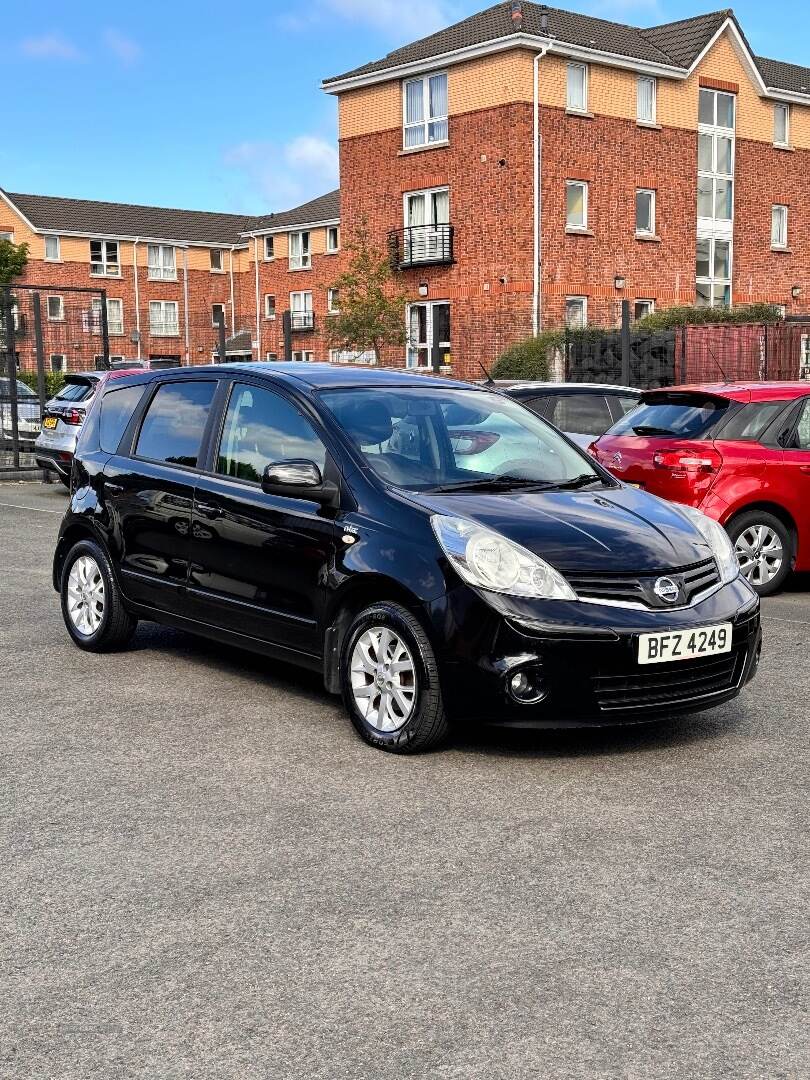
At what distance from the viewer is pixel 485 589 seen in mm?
5520

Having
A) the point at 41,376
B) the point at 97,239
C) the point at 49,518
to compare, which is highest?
the point at 97,239

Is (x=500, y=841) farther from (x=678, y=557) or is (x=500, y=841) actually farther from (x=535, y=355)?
(x=535, y=355)

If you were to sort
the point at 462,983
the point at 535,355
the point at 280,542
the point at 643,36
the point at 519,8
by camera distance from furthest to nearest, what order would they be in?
the point at 643,36, the point at 519,8, the point at 535,355, the point at 280,542, the point at 462,983

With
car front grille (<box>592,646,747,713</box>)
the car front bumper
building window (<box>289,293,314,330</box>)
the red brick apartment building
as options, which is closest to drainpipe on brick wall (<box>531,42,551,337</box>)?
the red brick apartment building

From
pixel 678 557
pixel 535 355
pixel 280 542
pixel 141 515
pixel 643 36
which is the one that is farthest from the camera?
pixel 643 36

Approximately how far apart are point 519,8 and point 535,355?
36.6ft

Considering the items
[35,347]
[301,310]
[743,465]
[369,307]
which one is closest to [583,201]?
[369,307]

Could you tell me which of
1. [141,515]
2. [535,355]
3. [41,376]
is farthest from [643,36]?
[141,515]

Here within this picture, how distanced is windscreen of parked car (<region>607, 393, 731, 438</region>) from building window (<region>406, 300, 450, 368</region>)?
95.4ft

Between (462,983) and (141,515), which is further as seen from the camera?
(141,515)

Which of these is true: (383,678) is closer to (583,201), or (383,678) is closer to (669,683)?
(669,683)

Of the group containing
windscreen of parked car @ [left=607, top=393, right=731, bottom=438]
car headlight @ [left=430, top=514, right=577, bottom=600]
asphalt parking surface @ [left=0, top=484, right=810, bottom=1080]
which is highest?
windscreen of parked car @ [left=607, top=393, right=731, bottom=438]

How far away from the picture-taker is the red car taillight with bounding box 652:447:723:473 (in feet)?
33.6

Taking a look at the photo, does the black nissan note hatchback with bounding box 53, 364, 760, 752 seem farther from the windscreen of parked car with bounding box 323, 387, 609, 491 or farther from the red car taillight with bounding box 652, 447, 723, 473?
the red car taillight with bounding box 652, 447, 723, 473
